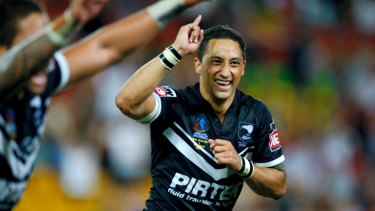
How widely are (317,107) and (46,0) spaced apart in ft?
15.3

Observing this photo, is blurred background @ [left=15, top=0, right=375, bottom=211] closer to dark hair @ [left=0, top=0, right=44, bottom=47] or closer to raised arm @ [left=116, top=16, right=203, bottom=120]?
raised arm @ [left=116, top=16, right=203, bottom=120]

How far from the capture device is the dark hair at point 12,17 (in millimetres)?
4641

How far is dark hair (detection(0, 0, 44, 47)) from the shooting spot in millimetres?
4641

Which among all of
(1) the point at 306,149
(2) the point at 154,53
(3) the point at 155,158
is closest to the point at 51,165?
(2) the point at 154,53

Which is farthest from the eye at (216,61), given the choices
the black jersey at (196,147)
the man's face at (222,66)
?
the black jersey at (196,147)

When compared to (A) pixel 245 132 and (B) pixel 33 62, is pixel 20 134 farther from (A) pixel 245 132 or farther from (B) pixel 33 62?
(A) pixel 245 132

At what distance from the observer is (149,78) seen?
522 centimetres

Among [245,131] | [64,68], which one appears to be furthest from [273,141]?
[64,68]

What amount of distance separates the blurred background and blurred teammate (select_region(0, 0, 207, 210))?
5624 millimetres

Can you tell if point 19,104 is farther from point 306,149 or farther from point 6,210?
point 306,149

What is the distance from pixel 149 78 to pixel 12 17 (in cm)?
96

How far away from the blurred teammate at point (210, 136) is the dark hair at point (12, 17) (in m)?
0.99

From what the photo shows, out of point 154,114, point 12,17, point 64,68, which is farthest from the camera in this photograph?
point 154,114

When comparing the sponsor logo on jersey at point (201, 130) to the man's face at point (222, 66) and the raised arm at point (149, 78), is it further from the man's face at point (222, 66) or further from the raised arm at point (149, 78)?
the raised arm at point (149, 78)
